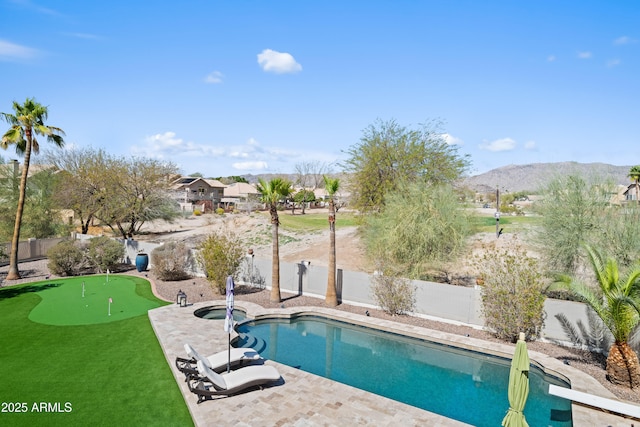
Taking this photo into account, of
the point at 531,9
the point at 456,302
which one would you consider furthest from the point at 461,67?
the point at 456,302

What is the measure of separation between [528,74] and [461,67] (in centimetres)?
381

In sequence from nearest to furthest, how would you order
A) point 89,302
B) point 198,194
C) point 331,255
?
point 331,255 < point 89,302 < point 198,194

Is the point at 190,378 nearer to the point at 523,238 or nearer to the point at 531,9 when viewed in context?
the point at 523,238

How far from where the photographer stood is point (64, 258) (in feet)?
66.7

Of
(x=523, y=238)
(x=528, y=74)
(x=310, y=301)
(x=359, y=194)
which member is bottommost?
(x=310, y=301)

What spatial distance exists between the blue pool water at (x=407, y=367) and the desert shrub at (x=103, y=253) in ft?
40.6

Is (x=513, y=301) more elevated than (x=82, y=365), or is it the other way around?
(x=513, y=301)

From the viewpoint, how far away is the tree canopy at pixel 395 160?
2120 cm

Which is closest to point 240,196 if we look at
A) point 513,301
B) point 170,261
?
point 170,261

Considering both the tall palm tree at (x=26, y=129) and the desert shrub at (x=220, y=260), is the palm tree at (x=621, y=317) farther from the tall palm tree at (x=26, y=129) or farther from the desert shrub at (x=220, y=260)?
the tall palm tree at (x=26, y=129)

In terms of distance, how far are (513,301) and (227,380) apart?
9054 millimetres

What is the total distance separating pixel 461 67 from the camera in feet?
65.2

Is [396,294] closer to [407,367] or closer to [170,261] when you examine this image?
[407,367]

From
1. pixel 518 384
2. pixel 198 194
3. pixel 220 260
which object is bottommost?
pixel 518 384
